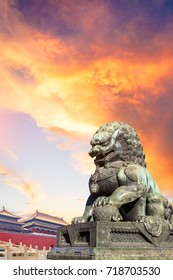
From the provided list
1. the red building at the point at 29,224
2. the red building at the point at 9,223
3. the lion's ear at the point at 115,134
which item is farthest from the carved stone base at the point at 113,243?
the red building at the point at 9,223

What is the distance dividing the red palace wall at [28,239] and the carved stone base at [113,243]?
26.4 m

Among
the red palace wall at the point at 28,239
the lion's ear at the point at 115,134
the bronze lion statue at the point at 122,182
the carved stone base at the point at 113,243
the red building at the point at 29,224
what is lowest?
the carved stone base at the point at 113,243

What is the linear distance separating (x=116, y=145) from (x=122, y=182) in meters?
0.69

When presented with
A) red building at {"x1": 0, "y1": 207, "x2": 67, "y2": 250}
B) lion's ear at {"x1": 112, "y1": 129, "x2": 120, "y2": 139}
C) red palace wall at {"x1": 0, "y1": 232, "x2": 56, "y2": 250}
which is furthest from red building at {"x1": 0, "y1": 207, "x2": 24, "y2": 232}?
lion's ear at {"x1": 112, "y1": 129, "x2": 120, "y2": 139}

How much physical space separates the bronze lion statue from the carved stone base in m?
0.19

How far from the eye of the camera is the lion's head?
5.81 meters

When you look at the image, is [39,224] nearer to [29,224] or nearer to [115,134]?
[29,224]

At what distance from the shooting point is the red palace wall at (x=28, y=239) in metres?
30.4

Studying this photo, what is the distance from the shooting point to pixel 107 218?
4.97 meters

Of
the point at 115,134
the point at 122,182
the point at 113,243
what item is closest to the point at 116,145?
the point at 115,134

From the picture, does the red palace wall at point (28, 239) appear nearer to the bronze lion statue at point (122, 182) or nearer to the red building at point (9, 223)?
the red building at point (9, 223)

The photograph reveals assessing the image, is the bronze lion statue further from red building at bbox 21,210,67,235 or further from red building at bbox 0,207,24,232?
red building at bbox 21,210,67,235
